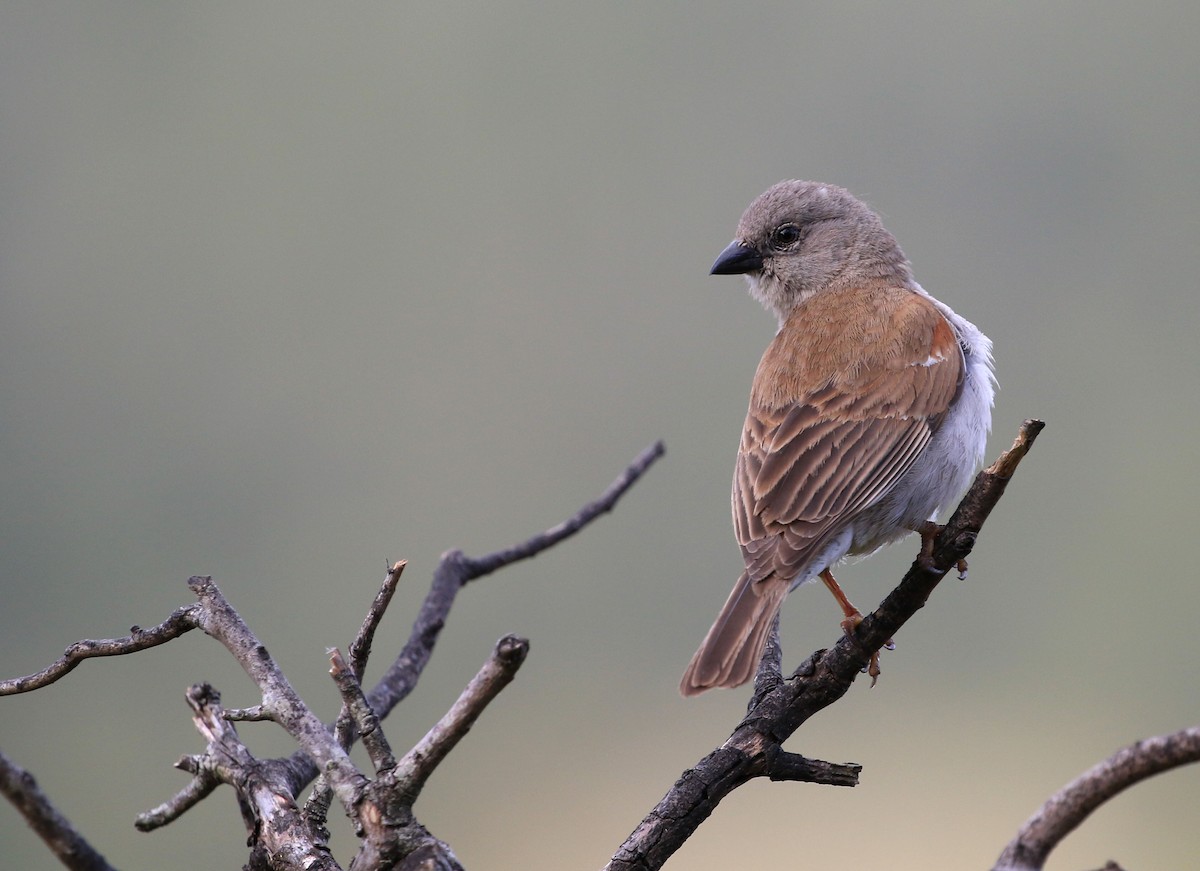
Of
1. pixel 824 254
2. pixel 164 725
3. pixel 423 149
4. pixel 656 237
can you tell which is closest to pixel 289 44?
pixel 423 149

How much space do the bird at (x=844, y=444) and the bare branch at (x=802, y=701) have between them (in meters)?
0.31

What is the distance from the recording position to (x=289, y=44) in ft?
89.2

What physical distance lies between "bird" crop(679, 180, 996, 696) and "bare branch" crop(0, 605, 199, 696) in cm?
157

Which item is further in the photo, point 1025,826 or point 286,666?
point 286,666

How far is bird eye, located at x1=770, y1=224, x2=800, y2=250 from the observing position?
5730 millimetres

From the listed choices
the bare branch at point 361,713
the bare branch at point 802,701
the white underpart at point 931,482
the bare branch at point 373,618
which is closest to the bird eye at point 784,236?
the white underpart at point 931,482

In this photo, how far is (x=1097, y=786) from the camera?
177cm

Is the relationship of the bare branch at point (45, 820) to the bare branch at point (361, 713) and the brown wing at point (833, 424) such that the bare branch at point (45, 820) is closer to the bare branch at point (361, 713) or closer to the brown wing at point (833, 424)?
the bare branch at point (361, 713)

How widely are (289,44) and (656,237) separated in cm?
1094

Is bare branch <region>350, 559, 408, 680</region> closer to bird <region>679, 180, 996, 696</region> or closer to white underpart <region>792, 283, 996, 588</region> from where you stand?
bird <region>679, 180, 996, 696</region>

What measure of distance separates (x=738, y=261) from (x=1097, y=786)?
4.17 metres

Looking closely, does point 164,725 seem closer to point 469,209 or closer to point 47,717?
point 47,717

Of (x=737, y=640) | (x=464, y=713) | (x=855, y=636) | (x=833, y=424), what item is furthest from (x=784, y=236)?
(x=464, y=713)

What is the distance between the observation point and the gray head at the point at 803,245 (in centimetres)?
559
